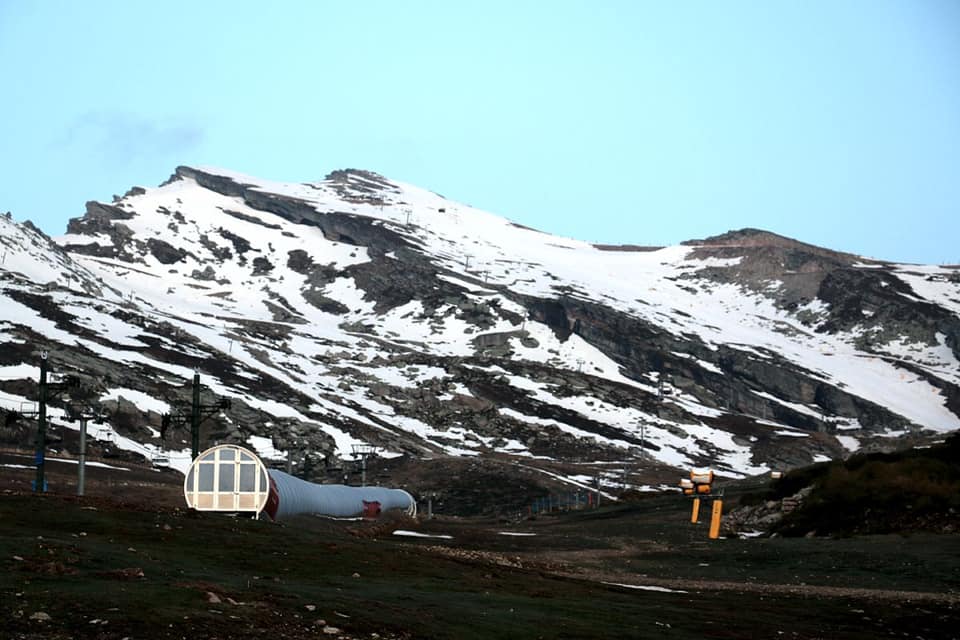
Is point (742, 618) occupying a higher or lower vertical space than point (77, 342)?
lower

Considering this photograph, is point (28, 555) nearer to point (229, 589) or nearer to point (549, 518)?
point (229, 589)

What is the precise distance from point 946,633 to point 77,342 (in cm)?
15184

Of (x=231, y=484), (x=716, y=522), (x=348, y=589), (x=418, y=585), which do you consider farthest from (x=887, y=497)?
(x=348, y=589)

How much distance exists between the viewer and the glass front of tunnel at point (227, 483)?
181 feet

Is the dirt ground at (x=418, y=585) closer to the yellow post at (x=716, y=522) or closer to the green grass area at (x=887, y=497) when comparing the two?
the green grass area at (x=887, y=497)

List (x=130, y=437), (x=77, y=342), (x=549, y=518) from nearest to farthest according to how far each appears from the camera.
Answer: (x=549, y=518) → (x=130, y=437) → (x=77, y=342)

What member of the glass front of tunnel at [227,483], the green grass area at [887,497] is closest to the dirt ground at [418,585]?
the green grass area at [887,497]

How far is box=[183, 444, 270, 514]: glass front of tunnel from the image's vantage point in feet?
181

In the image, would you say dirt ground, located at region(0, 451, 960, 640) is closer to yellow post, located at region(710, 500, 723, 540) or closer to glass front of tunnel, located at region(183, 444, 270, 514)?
glass front of tunnel, located at region(183, 444, 270, 514)

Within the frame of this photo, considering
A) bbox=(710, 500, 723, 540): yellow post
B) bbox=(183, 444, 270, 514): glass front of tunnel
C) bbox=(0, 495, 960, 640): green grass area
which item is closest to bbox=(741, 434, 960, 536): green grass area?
bbox=(710, 500, 723, 540): yellow post

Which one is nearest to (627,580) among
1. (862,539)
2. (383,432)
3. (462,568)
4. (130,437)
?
(462,568)

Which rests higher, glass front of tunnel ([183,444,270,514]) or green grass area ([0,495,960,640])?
glass front of tunnel ([183,444,270,514])

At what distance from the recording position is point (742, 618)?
31047 mm

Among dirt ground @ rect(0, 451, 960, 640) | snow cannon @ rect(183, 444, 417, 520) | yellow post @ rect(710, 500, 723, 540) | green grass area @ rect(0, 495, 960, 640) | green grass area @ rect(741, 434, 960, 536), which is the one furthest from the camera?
yellow post @ rect(710, 500, 723, 540)
